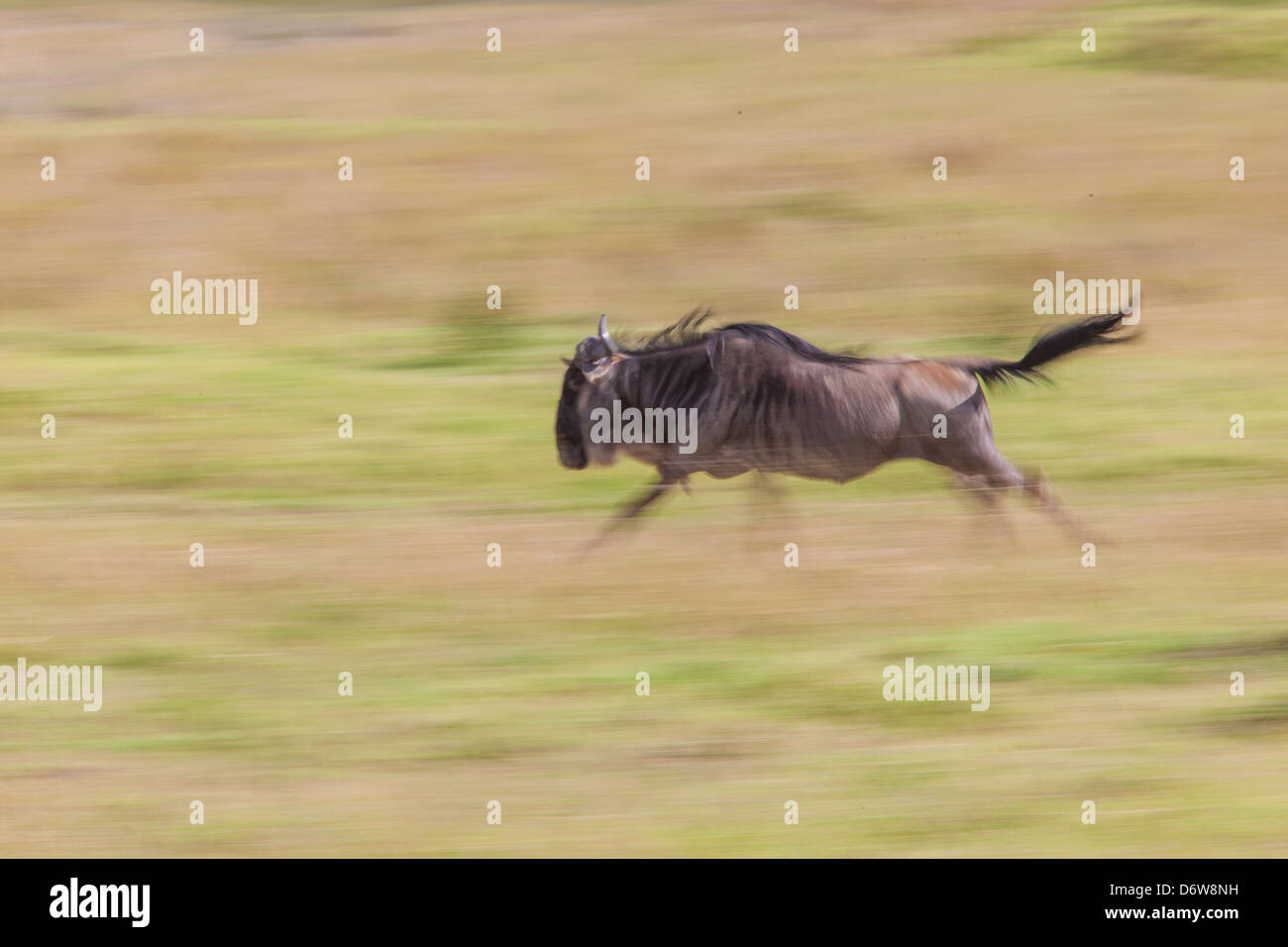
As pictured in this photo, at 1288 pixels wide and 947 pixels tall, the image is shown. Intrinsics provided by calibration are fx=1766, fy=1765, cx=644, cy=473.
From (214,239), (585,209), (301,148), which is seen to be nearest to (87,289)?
(214,239)

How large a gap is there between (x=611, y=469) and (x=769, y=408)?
6.06ft

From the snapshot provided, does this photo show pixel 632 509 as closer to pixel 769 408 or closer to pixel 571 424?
pixel 571 424

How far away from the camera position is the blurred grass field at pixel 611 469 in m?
5.38

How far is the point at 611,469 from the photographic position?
8.21 meters

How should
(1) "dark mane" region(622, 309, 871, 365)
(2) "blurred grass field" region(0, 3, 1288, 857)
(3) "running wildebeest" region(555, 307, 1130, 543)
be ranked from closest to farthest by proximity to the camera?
(2) "blurred grass field" region(0, 3, 1288, 857)
(3) "running wildebeest" region(555, 307, 1130, 543)
(1) "dark mane" region(622, 309, 871, 365)

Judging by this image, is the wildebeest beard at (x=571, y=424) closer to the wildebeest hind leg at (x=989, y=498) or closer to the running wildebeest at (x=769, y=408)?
the running wildebeest at (x=769, y=408)

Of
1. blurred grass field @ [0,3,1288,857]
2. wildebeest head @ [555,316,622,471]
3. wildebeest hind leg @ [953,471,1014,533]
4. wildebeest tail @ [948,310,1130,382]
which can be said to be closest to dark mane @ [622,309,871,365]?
wildebeest head @ [555,316,622,471]

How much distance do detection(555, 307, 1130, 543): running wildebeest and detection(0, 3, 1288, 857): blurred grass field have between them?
51 cm

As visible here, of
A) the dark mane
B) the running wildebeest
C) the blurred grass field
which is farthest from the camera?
the dark mane

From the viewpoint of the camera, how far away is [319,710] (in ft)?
19.2

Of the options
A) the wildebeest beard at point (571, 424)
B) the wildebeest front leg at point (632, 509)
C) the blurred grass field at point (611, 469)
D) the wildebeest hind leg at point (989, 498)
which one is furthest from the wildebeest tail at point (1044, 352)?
the wildebeest beard at point (571, 424)

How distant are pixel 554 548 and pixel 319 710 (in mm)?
1569

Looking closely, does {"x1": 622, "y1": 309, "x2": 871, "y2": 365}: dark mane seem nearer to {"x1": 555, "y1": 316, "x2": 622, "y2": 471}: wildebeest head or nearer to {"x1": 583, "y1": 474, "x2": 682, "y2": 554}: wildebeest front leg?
{"x1": 555, "y1": 316, "x2": 622, "y2": 471}: wildebeest head

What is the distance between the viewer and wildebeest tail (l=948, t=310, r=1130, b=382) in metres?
6.84
